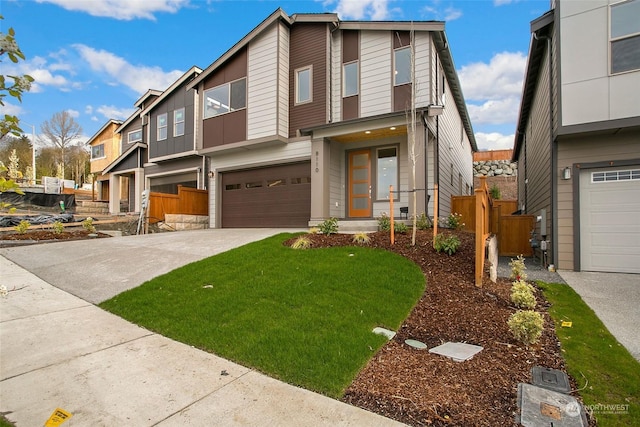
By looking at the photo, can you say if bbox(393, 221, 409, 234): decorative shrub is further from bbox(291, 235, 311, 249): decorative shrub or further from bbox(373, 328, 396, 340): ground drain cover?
bbox(373, 328, 396, 340): ground drain cover

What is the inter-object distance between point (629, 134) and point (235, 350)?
838 cm

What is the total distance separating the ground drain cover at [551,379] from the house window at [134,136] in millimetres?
22390

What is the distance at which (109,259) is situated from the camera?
7.32m

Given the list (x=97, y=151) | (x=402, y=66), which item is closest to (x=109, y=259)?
(x=402, y=66)

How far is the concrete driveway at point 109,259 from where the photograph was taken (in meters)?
5.72

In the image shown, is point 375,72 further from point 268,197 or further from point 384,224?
point 268,197

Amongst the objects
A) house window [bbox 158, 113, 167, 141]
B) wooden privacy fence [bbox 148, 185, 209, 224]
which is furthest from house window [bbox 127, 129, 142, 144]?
wooden privacy fence [bbox 148, 185, 209, 224]

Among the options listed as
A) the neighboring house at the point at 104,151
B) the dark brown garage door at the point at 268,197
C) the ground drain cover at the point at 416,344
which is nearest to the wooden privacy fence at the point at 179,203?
the dark brown garage door at the point at 268,197

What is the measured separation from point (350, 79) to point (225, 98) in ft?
16.9

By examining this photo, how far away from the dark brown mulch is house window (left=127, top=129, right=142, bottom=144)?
2067 cm

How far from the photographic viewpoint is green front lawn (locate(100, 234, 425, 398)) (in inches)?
127

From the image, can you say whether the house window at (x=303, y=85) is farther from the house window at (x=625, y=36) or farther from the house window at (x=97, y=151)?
the house window at (x=97, y=151)

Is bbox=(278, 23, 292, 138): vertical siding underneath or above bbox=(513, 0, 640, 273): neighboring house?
above

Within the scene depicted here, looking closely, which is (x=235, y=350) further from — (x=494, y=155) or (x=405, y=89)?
(x=494, y=155)
